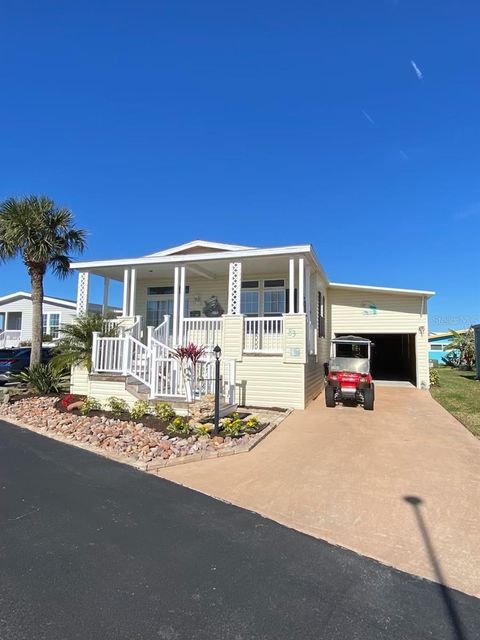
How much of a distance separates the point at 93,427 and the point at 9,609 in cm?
591

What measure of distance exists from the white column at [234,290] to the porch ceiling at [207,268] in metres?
0.42

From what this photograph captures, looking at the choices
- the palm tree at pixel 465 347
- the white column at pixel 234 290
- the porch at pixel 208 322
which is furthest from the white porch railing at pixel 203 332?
the palm tree at pixel 465 347

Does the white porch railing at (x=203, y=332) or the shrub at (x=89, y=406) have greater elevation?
the white porch railing at (x=203, y=332)

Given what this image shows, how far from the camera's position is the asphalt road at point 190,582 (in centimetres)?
253

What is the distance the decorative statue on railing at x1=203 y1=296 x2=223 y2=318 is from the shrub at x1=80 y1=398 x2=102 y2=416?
5.73 meters

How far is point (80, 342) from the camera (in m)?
11.4

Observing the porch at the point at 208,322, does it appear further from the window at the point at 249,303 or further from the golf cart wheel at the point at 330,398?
the golf cart wheel at the point at 330,398

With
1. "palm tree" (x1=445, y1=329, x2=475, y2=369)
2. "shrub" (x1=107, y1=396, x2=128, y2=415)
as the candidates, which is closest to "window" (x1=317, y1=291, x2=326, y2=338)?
"shrub" (x1=107, y1=396, x2=128, y2=415)

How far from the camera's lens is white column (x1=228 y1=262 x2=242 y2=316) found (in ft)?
37.9

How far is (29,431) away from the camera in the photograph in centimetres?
859

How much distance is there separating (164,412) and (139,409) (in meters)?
0.67

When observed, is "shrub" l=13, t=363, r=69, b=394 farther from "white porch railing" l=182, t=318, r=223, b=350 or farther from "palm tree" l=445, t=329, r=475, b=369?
"palm tree" l=445, t=329, r=475, b=369

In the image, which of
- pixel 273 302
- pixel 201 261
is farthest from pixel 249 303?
pixel 201 261

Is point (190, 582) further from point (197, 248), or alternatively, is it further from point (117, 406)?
point (197, 248)
